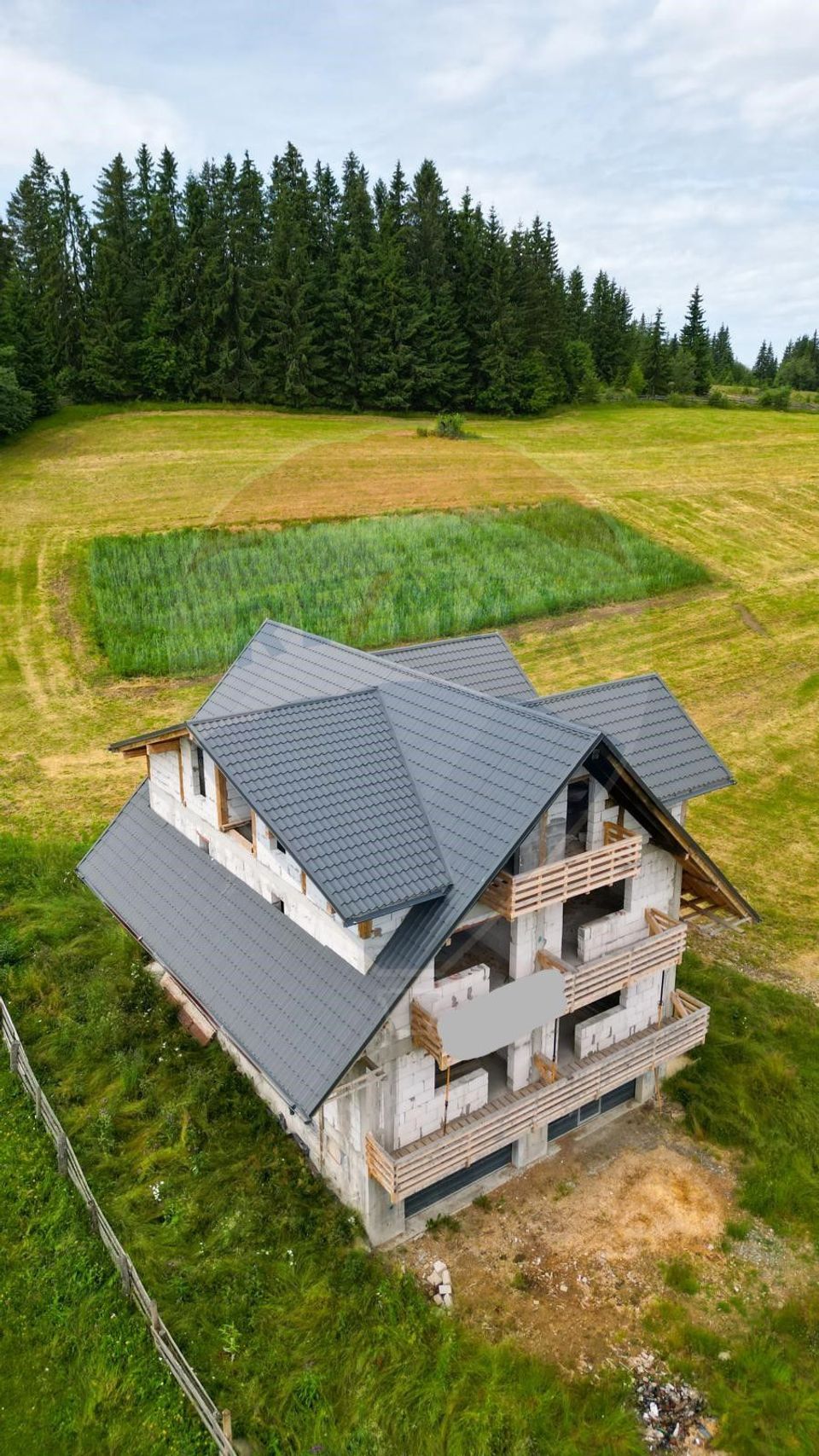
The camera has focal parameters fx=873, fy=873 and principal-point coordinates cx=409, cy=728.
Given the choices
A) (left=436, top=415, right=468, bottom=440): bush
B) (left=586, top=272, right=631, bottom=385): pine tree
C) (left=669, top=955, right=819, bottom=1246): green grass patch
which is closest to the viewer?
(left=669, top=955, right=819, bottom=1246): green grass patch

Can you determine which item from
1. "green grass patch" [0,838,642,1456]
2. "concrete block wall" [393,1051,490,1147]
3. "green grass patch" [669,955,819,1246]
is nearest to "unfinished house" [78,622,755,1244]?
"concrete block wall" [393,1051,490,1147]

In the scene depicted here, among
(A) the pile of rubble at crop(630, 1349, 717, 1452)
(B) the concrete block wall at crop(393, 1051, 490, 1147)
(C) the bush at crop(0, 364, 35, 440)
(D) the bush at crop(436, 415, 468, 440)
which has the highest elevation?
(C) the bush at crop(0, 364, 35, 440)

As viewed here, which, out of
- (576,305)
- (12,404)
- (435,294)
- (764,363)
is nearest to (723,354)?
(764,363)

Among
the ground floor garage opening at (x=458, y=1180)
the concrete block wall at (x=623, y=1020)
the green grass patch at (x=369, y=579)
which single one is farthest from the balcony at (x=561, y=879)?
the green grass patch at (x=369, y=579)

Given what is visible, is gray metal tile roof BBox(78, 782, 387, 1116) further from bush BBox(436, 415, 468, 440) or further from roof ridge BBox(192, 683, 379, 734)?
bush BBox(436, 415, 468, 440)

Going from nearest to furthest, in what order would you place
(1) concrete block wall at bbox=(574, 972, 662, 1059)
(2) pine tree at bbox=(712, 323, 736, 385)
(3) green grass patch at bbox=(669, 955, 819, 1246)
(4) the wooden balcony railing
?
(4) the wooden balcony railing
(3) green grass patch at bbox=(669, 955, 819, 1246)
(1) concrete block wall at bbox=(574, 972, 662, 1059)
(2) pine tree at bbox=(712, 323, 736, 385)

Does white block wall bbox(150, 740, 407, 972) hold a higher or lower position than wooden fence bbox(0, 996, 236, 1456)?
higher

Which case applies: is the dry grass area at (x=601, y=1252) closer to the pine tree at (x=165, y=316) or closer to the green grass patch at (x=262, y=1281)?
the green grass patch at (x=262, y=1281)
